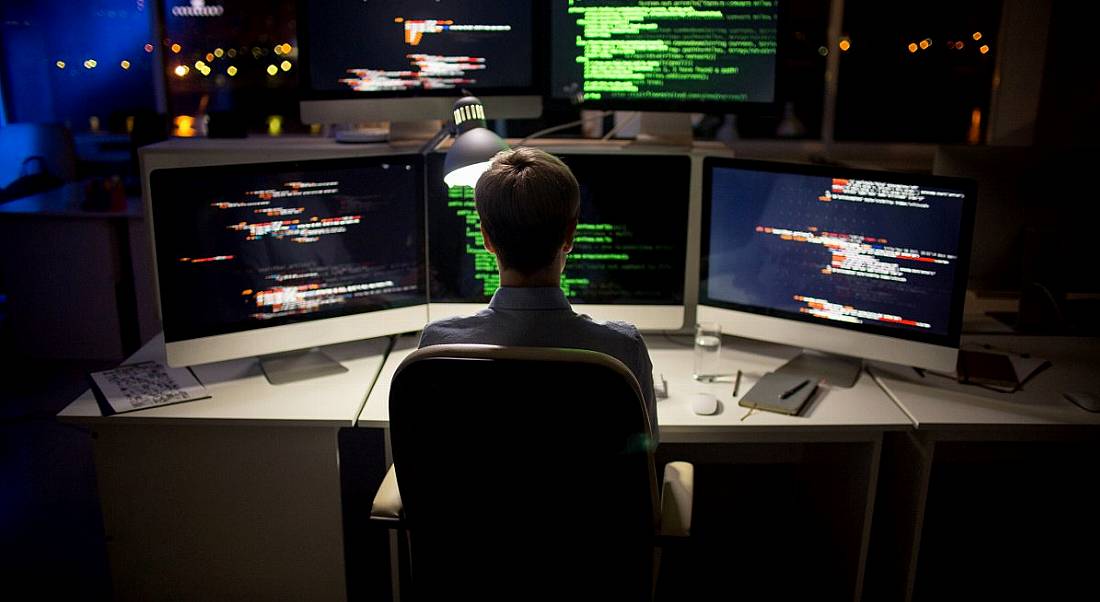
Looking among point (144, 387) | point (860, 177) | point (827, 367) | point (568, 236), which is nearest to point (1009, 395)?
point (827, 367)

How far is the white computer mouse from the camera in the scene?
6.84 feet

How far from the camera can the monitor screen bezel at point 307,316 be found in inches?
81.2

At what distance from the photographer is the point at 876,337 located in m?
2.25

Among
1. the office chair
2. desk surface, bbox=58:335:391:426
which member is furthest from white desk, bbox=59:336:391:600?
the office chair

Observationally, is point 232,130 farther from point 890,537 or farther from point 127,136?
point 127,136

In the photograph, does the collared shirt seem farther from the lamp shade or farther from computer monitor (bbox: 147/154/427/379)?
computer monitor (bbox: 147/154/427/379)

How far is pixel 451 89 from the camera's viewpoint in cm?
259

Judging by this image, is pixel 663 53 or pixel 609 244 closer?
pixel 609 244

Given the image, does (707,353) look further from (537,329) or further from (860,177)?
(537,329)

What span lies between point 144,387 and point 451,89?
116 centimetres

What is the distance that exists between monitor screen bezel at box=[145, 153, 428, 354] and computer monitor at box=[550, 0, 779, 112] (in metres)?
0.60

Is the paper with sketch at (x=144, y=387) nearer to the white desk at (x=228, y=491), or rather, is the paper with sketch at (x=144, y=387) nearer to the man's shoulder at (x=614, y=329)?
the white desk at (x=228, y=491)

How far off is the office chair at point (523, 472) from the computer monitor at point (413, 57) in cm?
140

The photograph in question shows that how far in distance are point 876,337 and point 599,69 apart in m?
1.07
